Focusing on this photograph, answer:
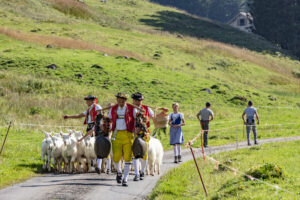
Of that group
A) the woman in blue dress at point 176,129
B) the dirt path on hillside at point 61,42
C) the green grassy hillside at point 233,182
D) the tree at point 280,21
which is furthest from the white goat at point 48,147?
the tree at point 280,21

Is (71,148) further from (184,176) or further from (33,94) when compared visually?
(33,94)

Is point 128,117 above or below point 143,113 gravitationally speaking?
below

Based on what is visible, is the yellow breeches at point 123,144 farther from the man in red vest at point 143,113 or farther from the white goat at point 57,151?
the white goat at point 57,151

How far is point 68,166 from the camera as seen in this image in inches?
637

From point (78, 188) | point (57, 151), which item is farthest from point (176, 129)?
point (78, 188)

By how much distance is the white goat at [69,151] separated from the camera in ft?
51.5

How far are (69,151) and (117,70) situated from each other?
104 ft

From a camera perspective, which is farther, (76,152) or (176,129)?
(176,129)

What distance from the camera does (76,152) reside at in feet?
51.7

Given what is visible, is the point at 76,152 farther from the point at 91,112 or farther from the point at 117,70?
the point at 117,70

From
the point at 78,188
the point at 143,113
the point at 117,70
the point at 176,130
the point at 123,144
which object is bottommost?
the point at 78,188

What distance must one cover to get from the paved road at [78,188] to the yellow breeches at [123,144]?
859mm

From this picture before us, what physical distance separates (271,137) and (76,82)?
19531mm

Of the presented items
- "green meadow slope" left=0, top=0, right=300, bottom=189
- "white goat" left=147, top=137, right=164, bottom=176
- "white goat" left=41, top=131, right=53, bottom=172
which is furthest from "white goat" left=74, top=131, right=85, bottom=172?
"white goat" left=147, top=137, right=164, bottom=176
